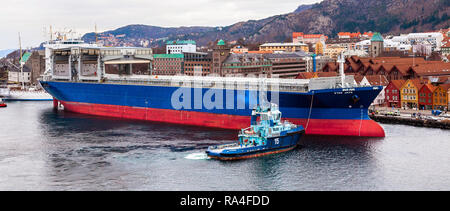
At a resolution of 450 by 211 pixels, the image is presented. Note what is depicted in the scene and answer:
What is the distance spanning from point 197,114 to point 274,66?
137ft

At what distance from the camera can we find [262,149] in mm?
32688

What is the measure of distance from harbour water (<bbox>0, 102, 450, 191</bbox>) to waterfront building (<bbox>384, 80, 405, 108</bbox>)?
36.1 ft

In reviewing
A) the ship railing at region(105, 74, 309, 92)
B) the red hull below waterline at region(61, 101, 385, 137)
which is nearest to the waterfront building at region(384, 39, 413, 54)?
the ship railing at region(105, 74, 309, 92)

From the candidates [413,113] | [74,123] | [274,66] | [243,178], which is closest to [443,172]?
[243,178]

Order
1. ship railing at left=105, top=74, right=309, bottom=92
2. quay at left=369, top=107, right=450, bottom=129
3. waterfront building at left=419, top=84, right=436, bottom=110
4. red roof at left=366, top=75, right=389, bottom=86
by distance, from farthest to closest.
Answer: red roof at left=366, top=75, right=389, bottom=86 → waterfront building at left=419, top=84, right=436, bottom=110 → quay at left=369, top=107, right=450, bottom=129 → ship railing at left=105, top=74, right=309, bottom=92

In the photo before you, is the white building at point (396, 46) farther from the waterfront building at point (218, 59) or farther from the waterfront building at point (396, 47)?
the waterfront building at point (218, 59)

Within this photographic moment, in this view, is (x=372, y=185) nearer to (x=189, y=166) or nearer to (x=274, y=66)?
(x=189, y=166)

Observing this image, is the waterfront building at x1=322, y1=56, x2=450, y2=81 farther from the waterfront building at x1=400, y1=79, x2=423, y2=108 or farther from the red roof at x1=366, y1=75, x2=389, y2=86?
the waterfront building at x1=400, y1=79, x2=423, y2=108

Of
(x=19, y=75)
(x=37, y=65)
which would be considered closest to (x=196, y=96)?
(x=37, y=65)

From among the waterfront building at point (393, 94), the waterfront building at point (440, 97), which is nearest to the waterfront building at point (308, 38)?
the waterfront building at point (393, 94)

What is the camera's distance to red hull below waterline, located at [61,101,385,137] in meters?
38.9

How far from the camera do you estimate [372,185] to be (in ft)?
88.9

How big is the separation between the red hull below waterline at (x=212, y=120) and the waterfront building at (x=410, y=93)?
15.1m

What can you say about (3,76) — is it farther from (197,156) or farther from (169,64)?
(197,156)
